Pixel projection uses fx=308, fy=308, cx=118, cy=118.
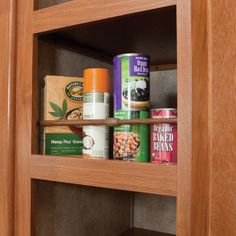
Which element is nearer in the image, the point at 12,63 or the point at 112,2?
the point at 112,2

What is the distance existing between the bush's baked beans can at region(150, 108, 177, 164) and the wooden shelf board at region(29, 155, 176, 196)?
64 mm

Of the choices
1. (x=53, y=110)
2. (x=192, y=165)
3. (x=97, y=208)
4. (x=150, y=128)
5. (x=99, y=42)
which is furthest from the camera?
(x=97, y=208)

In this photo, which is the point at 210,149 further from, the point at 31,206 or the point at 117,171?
the point at 31,206

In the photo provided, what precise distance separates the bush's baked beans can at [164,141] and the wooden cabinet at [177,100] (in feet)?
0.21

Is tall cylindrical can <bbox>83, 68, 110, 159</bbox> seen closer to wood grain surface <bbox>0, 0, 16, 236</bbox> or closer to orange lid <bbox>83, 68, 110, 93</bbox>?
orange lid <bbox>83, 68, 110, 93</bbox>

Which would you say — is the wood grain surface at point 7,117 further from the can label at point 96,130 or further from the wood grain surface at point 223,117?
the wood grain surface at point 223,117

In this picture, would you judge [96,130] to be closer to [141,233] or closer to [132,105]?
[132,105]

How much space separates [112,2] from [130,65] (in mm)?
125

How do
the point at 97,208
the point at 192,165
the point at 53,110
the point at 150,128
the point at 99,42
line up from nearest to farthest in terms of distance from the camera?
the point at 192,165
the point at 150,128
the point at 53,110
the point at 99,42
the point at 97,208

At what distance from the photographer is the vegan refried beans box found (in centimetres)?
72

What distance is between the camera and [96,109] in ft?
2.20

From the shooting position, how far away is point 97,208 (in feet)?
3.12

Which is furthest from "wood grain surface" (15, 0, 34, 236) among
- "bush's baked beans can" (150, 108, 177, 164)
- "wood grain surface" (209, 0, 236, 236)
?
"wood grain surface" (209, 0, 236, 236)

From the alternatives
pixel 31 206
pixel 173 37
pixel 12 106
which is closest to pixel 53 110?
pixel 12 106
